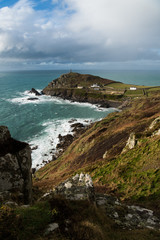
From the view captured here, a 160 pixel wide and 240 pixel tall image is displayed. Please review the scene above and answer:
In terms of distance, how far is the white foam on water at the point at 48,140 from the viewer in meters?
45.1

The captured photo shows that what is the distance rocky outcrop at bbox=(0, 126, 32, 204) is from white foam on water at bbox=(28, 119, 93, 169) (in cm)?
3272

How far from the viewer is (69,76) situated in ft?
588

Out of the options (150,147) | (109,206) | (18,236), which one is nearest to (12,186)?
(18,236)

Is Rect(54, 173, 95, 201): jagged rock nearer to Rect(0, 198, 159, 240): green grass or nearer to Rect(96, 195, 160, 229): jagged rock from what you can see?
Rect(0, 198, 159, 240): green grass

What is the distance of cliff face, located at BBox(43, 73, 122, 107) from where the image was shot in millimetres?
114106

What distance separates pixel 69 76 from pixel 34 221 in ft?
601

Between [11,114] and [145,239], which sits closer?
[145,239]

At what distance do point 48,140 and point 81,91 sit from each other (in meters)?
86.4

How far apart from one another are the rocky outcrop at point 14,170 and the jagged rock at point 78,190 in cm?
251

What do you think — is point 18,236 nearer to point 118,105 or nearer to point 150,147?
point 150,147

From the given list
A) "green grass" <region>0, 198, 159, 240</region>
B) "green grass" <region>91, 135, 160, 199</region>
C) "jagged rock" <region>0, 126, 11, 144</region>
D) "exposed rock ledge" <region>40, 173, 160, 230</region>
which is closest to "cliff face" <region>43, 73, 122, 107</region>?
"green grass" <region>91, 135, 160, 199</region>

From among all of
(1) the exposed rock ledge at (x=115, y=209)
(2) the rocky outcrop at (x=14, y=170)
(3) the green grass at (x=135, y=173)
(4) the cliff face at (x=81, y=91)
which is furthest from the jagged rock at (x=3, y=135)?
(4) the cliff face at (x=81, y=91)

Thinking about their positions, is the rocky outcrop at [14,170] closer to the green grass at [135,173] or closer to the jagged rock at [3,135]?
the jagged rock at [3,135]

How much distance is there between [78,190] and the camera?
1058 cm
